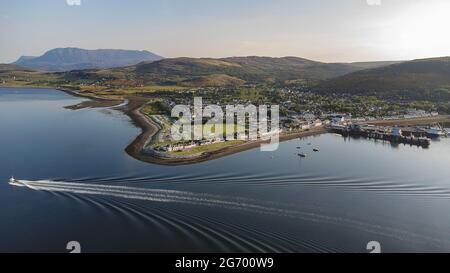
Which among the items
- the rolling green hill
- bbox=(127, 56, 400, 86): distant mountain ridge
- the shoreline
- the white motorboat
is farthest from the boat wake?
bbox=(127, 56, 400, 86): distant mountain ridge

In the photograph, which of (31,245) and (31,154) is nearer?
(31,245)

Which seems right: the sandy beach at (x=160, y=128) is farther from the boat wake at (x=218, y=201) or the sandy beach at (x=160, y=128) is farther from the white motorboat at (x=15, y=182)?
the white motorboat at (x=15, y=182)

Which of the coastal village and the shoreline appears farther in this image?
the coastal village

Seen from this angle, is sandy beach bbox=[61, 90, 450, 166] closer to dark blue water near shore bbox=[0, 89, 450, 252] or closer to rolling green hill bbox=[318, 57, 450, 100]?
dark blue water near shore bbox=[0, 89, 450, 252]

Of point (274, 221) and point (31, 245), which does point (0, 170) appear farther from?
point (274, 221)

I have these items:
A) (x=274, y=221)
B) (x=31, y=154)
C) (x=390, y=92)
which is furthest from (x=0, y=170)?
(x=390, y=92)

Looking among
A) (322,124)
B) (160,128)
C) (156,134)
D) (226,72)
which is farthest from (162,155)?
(226,72)
